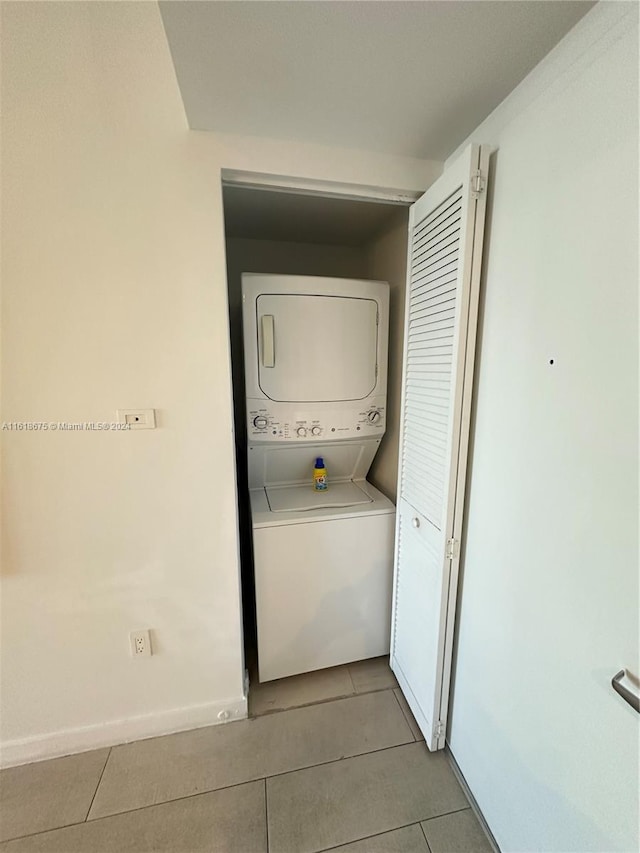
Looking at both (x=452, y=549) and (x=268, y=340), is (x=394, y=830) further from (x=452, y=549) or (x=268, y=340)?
(x=268, y=340)

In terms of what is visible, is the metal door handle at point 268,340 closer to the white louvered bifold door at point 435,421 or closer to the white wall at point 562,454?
the white louvered bifold door at point 435,421

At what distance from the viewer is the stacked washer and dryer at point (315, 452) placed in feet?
5.34

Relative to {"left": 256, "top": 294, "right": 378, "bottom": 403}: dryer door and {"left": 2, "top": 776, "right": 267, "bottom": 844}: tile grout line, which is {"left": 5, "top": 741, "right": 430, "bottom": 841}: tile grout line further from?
{"left": 256, "top": 294, "right": 378, "bottom": 403}: dryer door

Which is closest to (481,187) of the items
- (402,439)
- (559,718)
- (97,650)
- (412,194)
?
(412,194)

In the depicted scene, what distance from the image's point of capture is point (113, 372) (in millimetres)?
1263

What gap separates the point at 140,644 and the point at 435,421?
5.01ft

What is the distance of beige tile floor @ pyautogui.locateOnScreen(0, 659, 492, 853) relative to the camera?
1.20 meters

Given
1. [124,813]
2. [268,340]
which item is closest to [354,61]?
[268,340]

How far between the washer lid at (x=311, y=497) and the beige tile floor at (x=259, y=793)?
958mm

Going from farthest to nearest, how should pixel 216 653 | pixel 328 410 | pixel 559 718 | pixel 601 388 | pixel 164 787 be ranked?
pixel 328 410
pixel 216 653
pixel 164 787
pixel 559 718
pixel 601 388

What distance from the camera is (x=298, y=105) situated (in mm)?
1085

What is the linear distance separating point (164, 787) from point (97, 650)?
1.90ft

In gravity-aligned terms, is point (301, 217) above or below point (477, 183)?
above

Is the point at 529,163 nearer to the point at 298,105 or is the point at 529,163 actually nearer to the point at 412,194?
the point at 412,194
